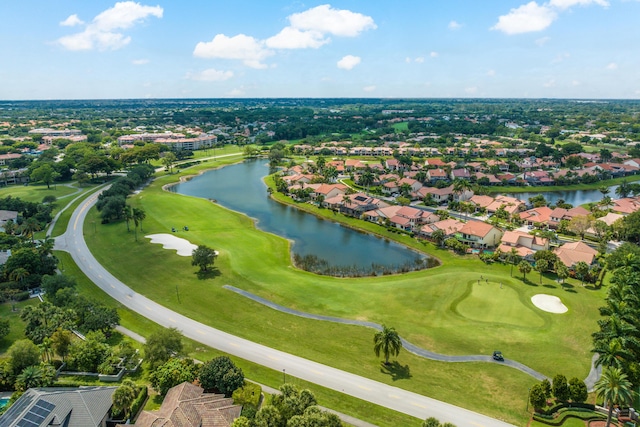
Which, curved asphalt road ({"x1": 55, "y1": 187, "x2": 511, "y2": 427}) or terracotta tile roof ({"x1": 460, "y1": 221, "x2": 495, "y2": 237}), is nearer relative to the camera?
curved asphalt road ({"x1": 55, "y1": 187, "x2": 511, "y2": 427})

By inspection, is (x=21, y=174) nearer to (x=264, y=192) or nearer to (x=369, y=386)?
(x=264, y=192)

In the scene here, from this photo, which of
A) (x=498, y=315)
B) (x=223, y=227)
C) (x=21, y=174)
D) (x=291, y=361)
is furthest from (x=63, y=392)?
(x=21, y=174)

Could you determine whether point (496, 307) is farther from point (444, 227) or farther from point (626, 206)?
point (626, 206)

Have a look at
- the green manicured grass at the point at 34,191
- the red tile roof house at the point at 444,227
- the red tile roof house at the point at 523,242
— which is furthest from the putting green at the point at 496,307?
the green manicured grass at the point at 34,191

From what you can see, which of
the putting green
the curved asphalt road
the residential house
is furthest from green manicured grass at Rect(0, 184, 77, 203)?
the putting green

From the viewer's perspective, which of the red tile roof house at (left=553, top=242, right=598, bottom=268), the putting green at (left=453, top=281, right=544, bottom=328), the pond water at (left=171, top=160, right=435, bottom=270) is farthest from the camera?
the pond water at (left=171, top=160, right=435, bottom=270)

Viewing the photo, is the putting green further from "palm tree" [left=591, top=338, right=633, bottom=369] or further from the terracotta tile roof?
the terracotta tile roof

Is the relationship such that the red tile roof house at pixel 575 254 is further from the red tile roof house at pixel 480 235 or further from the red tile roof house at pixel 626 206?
the red tile roof house at pixel 626 206

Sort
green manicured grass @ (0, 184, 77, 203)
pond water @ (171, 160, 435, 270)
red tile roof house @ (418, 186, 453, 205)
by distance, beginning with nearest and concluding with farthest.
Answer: pond water @ (171, 160, 435, 270), green manicured grass @ (0, 184, 77, 203), red tile roof house @ (418, 186, 453, 205)
